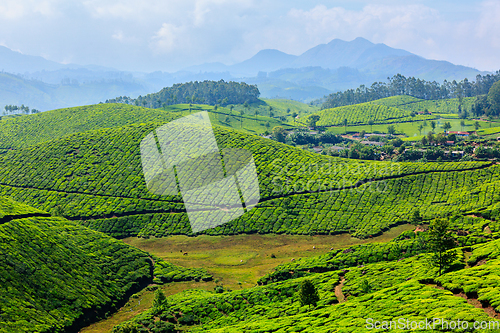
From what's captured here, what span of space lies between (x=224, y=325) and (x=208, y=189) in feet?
146

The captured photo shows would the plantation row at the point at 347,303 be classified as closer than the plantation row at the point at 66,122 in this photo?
Yes

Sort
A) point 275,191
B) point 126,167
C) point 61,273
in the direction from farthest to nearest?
point 126,167 → point 275,191 → point 61,273

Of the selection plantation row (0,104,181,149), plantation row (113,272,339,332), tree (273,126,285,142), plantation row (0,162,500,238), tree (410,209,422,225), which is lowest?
plantation row (113,272,339,332)

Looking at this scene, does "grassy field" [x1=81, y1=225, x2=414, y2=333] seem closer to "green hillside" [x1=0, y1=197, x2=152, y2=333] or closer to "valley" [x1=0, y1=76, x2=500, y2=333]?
"valley" [x1=0, y1=76, x2=500, y2=333]

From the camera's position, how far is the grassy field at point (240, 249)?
57406 millimetres

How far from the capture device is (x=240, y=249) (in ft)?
213

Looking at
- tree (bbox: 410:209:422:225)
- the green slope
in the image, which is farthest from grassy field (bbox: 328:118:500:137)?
tree (bbox: 410:209:422:225)

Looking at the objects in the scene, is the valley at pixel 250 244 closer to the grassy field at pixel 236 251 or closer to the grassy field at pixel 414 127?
the grassy field at pixel 236 251

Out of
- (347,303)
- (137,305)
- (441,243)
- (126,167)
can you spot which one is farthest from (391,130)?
(137,305)

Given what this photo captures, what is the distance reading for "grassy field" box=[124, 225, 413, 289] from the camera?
5741 cm

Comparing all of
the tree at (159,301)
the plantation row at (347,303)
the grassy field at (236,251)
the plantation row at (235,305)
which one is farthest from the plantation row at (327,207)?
the tree at (159,301)

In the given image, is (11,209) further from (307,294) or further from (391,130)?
(391,130)

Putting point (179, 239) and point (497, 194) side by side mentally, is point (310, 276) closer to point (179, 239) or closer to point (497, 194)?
point (179, 239)

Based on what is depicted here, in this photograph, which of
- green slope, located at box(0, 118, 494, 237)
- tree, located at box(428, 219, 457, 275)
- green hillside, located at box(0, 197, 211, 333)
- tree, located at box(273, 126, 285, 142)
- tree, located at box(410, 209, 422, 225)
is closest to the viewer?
green hillside, located at box(0, 197, 211, 333)
